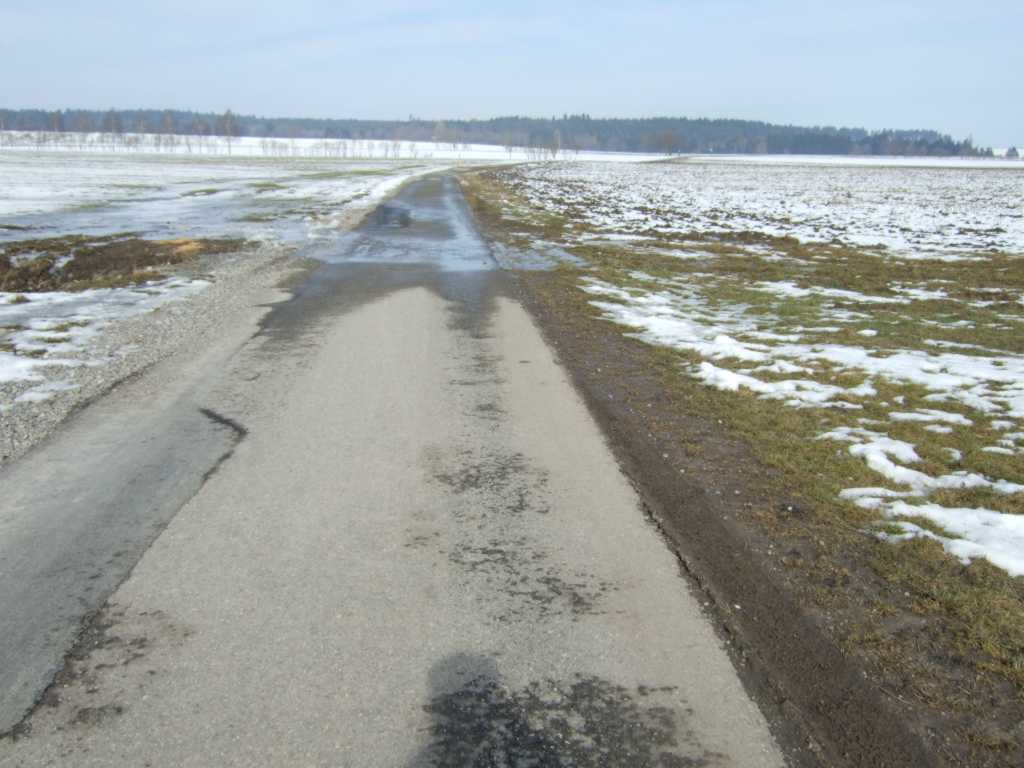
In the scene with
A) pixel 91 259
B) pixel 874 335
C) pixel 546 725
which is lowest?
pixel 546 725

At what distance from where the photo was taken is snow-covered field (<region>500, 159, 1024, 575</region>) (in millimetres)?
5215

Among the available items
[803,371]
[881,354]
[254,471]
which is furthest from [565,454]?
[881,354]

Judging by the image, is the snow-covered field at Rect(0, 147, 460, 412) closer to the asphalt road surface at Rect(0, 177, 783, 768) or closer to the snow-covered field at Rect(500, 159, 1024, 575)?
the asphalt road surface at Rect(0, 177, 783, 768)

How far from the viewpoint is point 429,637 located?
3.47m

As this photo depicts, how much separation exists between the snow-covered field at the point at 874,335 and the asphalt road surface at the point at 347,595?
2.13m

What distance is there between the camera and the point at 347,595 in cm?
379

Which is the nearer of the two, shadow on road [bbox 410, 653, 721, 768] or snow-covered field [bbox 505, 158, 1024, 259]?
shadow on road [bbox 410, 653, 721, 768]

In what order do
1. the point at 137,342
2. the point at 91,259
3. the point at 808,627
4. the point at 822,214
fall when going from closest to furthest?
1. the point at 808,627
2. the point at 137,342
3. the point at 91,259
4. the point at 822,214

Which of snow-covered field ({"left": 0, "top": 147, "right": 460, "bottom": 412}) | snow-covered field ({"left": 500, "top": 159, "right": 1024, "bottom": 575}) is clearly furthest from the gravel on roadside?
snow-covered field ({"left": 500, "top": 159, "right": 1024, "bottom": 575})

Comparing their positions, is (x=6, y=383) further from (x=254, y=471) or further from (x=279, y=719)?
(x=279, y=719)

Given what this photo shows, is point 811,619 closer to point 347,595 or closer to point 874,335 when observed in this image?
point 347,595

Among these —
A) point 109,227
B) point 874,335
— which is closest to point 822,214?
point 874,335

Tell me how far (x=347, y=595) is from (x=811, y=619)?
94.1 inches

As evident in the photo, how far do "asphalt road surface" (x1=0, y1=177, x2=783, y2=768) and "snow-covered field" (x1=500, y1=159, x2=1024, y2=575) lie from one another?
2.13 metres
